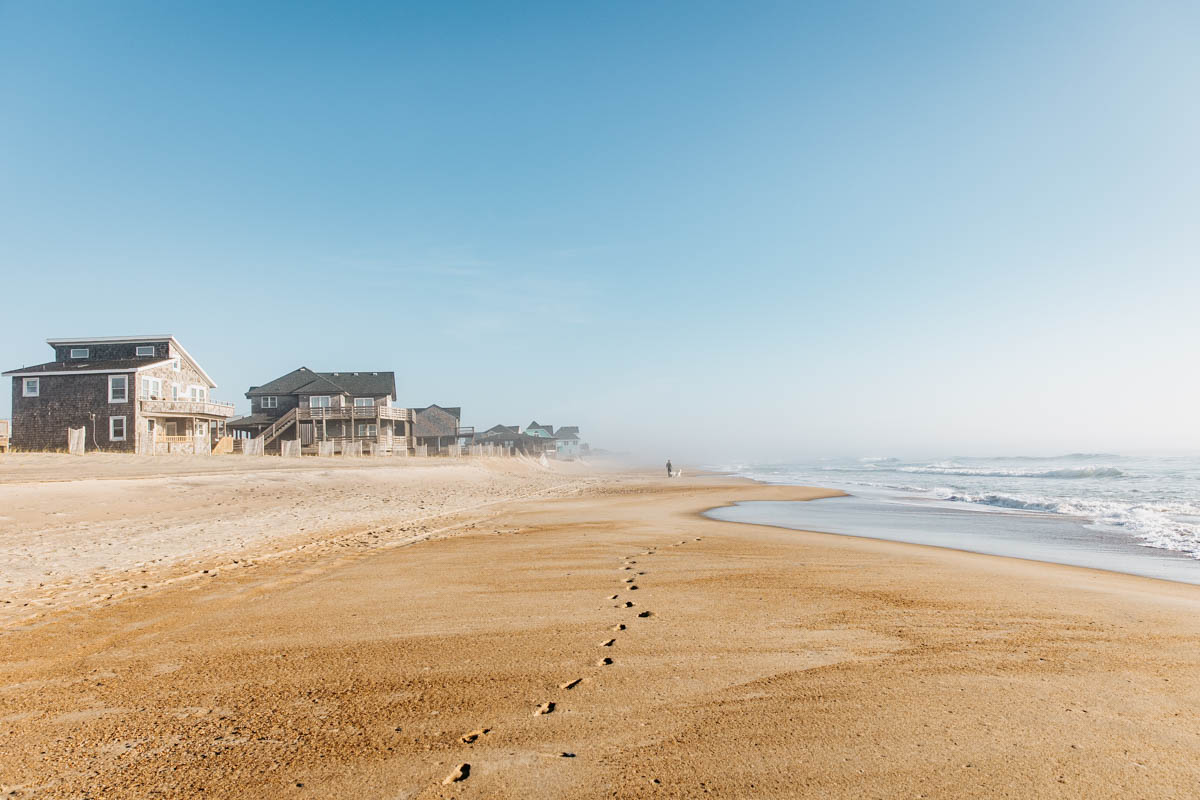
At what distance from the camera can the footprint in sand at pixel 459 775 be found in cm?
298

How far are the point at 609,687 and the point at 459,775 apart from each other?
1324 mm

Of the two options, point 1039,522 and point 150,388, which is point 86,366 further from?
point 1039,522

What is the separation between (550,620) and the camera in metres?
5.88

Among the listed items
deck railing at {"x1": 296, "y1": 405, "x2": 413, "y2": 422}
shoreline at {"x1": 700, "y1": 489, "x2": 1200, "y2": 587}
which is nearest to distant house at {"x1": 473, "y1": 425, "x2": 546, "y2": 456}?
deck railing at {"x1": 296, "y1": 405, "x2": 413, "y2": 422}

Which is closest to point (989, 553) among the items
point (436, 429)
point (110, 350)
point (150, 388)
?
point (150, 388)

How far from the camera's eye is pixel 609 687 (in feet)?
13.6

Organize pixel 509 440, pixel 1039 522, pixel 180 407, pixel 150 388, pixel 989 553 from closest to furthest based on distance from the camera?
pixel 989 553, pixel 1039 522, pixel 150 388, pixel 180 407, pixel 509 440

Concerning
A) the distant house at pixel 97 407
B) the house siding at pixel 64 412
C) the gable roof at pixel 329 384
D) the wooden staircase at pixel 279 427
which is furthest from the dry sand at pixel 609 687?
the gable roof at pixel 329 384

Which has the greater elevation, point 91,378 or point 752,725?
point 91,378

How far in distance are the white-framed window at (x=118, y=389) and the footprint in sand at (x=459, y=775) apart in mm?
41661

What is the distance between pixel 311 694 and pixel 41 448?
43.3m

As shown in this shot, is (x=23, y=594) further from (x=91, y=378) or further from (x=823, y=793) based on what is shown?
(x=91, y=378)

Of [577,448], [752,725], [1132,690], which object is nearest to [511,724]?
[752,725]

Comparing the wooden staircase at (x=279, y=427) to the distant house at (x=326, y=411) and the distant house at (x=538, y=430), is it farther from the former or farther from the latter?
the distant house at (x=538, y=430)
